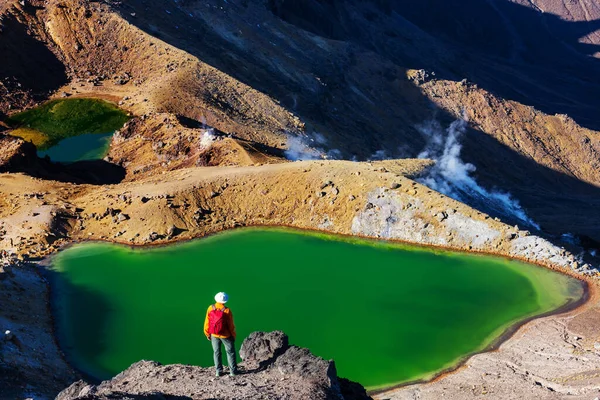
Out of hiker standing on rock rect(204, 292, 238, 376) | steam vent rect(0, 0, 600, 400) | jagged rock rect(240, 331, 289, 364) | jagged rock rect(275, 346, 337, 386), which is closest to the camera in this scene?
hiker standing on rock rect(204, 292, 238, 376)

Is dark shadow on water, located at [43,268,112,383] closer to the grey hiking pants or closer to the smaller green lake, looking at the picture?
the grey hiking pants

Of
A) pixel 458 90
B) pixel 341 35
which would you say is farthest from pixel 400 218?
pixel 341 35

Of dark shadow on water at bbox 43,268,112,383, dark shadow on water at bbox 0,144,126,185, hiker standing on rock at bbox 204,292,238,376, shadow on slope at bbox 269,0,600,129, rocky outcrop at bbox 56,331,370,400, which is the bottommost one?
dark shadow on water at bbox 43,268,112,383

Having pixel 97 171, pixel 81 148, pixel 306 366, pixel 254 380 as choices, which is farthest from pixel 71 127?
pixel 306 366

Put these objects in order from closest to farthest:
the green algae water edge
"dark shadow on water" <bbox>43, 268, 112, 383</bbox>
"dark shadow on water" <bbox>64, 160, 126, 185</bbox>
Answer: "dark shadow on water" <bbox>43, 268, 112, 383</bbox> → the green algae water edge → "dark shadow on water" <bbox>64, 160, 126, 185</bbox>

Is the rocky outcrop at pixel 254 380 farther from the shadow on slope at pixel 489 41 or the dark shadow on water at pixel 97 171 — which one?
the shadow on slope at pixel 489 41

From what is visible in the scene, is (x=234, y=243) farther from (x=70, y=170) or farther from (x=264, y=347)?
(x=70, y=170)

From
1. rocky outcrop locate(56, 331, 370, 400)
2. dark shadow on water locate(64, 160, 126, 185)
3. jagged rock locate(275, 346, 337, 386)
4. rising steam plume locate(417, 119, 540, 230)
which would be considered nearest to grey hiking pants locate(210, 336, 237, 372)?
rocky outcrop locate(56, 331, 370, 400)
